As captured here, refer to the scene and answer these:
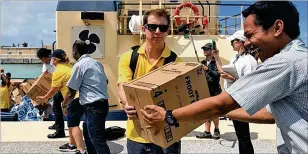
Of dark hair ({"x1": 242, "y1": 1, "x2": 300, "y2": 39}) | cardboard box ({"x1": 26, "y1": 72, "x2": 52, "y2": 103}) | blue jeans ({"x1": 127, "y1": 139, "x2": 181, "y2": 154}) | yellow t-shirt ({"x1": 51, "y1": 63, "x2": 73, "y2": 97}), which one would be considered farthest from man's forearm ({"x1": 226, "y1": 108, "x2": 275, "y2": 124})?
cardboard box ({"x1": 26, "y1": 72, "x2": 52, "y2": 103})

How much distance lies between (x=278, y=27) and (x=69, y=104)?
3.93 meters

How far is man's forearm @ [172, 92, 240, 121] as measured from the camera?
179cm

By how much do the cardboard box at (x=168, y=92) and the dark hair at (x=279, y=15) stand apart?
62 cm

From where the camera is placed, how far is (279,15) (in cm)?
176

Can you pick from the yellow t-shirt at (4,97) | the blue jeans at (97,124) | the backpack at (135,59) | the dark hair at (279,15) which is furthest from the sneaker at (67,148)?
the yellow t-shirt at (4,97)

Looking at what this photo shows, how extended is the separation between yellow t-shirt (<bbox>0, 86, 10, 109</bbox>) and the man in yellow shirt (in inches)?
320

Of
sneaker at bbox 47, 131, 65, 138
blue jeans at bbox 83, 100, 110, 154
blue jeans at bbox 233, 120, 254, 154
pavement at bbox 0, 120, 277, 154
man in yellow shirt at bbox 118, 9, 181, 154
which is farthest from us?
sneaker at bbox 47, 131, 65, 138

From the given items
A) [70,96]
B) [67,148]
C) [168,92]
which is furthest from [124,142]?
[168,92]

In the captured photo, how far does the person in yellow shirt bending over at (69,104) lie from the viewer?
5332 mm

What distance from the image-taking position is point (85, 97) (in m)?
4.69

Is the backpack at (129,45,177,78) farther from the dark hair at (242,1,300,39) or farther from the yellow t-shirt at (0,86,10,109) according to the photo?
the yellow t-shirt at (0,86,10,109)

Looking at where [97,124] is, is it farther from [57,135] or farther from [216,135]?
[216,135]

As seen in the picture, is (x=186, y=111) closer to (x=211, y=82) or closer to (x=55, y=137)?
(x=211, y=82)

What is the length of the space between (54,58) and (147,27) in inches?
126
